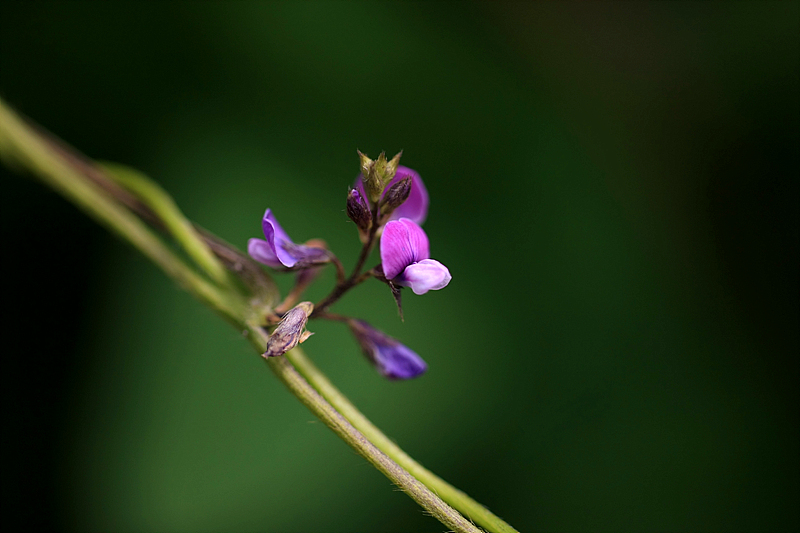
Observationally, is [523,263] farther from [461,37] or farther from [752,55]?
[752,55]

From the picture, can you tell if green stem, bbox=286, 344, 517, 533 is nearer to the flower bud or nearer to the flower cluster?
the flower cluster

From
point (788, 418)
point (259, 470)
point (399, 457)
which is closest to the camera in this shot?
point (399, 457)

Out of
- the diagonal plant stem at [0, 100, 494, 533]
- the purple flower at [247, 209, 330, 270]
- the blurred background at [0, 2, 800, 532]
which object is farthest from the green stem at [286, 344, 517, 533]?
the blurred background at [0, 2, 800, 532]

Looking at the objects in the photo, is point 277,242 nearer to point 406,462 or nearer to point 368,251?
point 368,251

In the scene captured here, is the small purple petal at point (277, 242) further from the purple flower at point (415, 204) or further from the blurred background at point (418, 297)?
the blurred background at point (418, 297)

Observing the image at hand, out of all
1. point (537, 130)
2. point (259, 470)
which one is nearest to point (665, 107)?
point (537, 130)

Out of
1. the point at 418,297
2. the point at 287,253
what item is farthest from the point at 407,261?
the point at 418,297

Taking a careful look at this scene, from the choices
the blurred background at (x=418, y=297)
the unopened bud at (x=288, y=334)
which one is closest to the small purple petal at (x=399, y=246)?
the unopened bud at (x=288, y=334)
